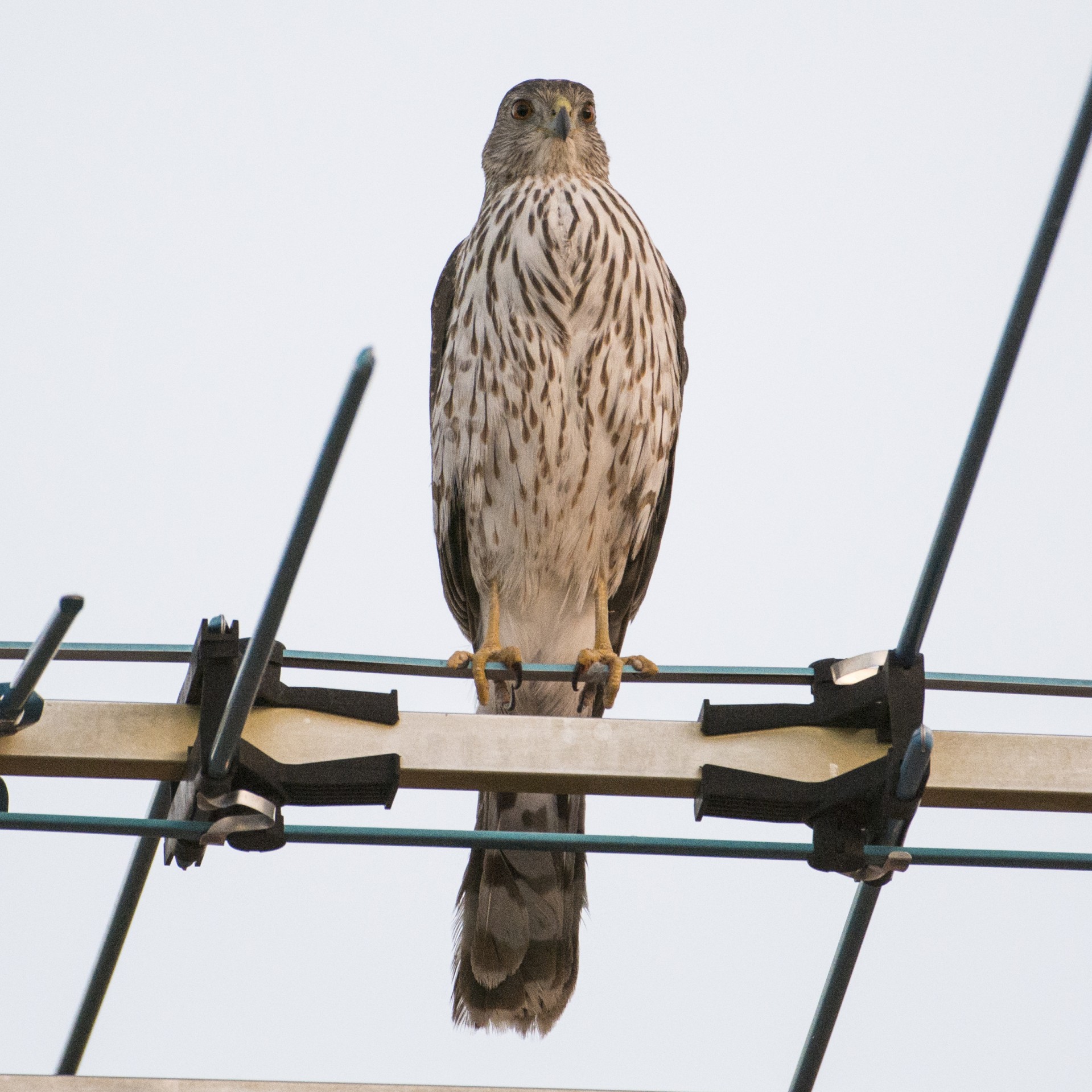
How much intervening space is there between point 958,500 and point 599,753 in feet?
2.44

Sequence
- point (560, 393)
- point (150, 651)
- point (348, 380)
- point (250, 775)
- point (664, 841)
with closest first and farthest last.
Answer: point (348, 380) < point (664, 841) < point (250, 775) < point (150, 651) < point (560, 393)

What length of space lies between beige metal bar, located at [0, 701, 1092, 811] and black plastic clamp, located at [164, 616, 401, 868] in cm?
3

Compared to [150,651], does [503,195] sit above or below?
above

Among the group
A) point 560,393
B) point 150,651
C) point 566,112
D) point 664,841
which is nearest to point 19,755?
point 150,651

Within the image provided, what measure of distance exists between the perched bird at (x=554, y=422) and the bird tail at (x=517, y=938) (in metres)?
0.56

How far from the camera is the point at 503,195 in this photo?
514 centimetres

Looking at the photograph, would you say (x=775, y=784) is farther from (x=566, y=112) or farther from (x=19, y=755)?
(x=566, y=112)

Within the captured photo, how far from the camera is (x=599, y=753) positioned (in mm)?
2529

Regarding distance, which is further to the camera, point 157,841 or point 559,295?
point 559,295

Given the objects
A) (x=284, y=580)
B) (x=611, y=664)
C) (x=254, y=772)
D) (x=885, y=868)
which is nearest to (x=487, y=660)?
(x=611, y=664)

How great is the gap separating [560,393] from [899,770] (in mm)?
2404

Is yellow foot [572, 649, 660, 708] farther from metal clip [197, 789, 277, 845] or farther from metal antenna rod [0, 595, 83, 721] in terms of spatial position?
metal antenna rod [0, 595, 83, 721]

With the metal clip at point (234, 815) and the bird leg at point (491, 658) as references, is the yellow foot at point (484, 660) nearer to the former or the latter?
the bird leg at point (491, 658)

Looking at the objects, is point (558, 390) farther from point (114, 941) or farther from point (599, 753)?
point (114, 941)
